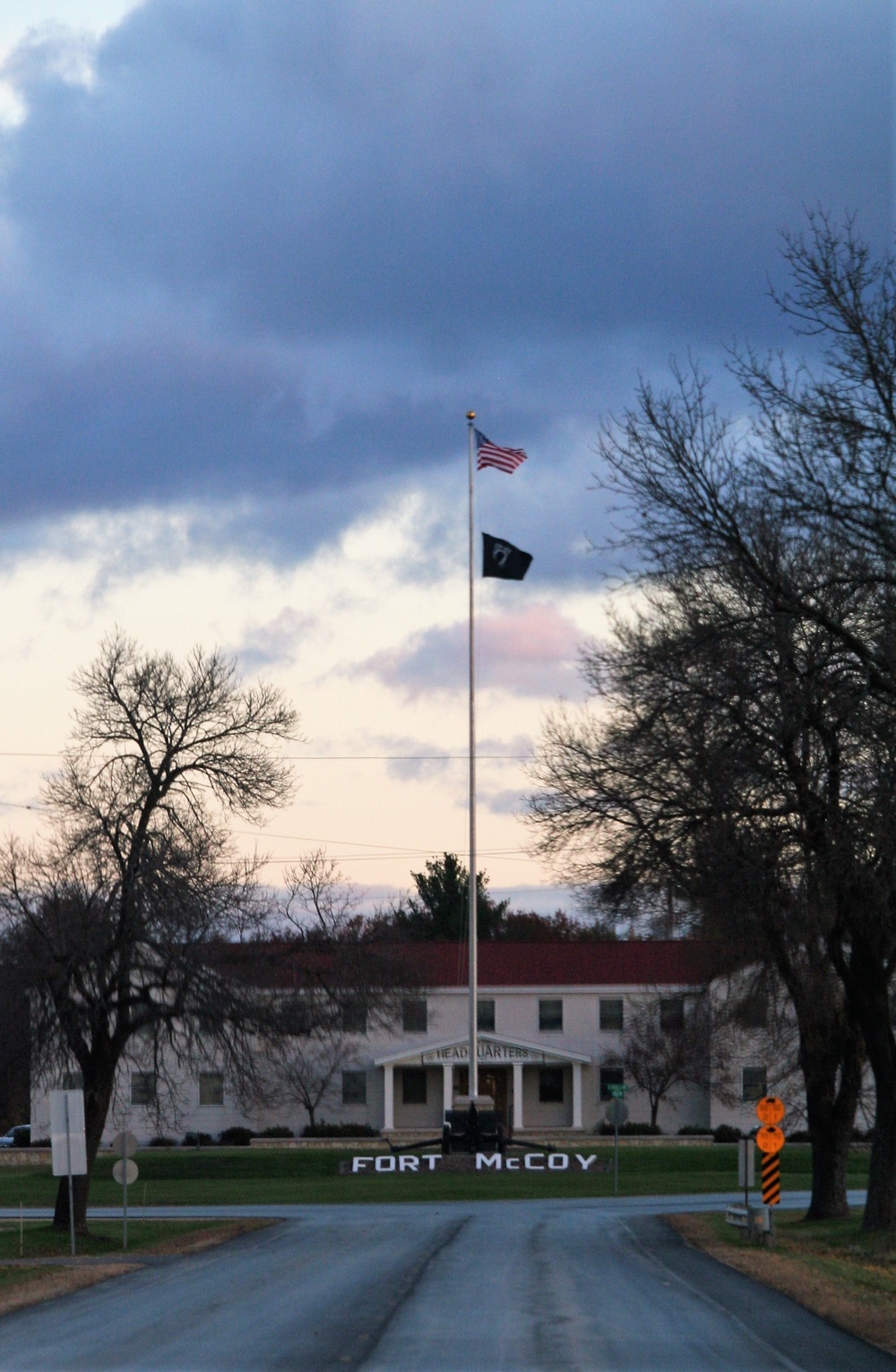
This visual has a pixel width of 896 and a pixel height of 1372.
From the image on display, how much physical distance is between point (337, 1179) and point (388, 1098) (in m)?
16.7

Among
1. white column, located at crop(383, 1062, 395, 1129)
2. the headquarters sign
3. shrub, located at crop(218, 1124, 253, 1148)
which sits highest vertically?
the headquarters sign

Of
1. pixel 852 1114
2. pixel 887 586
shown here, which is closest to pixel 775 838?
pixel 887 586

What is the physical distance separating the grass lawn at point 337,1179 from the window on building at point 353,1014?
13679 millimetres

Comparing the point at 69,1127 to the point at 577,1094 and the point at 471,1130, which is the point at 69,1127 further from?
the point at 577,1094

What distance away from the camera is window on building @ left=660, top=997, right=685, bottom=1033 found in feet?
220

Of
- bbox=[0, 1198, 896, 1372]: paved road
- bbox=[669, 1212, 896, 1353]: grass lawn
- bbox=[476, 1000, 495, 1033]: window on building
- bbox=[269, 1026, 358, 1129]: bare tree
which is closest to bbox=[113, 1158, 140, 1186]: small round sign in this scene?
bbox=[0, 1198, 896, 1372]: paved road

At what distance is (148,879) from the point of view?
28.2 metres

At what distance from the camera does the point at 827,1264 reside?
22.2m

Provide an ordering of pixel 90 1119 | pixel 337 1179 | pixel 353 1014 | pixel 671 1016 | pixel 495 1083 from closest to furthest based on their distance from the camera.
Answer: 1. pixel 353 1014
2. pixel 90 1119
3. pixel 337 1179
4. pixel 671 1016
5. pixel 495 1083

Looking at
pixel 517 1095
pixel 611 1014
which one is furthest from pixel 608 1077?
pixel 517 1095

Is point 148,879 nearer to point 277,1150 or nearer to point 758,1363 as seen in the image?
point 758,1363

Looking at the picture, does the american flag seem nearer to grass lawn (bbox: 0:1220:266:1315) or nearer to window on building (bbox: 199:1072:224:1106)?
grass lawn (bbox: 0:1220:266:1315)

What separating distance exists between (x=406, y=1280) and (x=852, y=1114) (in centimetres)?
1307

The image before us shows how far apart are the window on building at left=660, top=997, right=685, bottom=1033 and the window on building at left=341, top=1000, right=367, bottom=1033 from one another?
3757 cm
